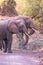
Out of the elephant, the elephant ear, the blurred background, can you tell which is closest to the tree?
the blurred background

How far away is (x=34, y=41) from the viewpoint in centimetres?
2650

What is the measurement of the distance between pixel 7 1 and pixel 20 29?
17108 mm

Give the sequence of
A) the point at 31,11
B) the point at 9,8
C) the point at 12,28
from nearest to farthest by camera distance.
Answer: the point at 12,28
the point at 31,11
the point at 9,8

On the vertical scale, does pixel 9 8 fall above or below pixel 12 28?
below

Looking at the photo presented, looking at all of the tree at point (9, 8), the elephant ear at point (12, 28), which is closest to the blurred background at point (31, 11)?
the tree at point (9, 8)

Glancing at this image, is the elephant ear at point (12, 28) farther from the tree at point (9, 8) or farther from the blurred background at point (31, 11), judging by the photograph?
the tree at point (9, 8)

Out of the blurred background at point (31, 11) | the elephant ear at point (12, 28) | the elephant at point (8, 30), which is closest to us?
the elephant at point (8, 30)

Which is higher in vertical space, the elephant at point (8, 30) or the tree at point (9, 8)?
the elephant at point (8, 30)

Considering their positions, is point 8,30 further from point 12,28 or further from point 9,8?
point 9,8

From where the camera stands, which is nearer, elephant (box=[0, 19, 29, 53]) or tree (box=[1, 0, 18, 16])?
elephant (box=[0, 19, 29, 53])

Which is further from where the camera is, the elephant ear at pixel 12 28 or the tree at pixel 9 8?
the tree at pixel 9 8

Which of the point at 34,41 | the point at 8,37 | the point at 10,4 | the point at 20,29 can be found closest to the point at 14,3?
the point at 10,4

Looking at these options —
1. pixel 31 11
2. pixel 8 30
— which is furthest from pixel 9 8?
pixel 8 30

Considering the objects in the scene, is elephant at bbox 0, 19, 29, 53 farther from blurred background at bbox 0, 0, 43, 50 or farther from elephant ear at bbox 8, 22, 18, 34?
blurred background at bbox 0, 0, 43, 50
